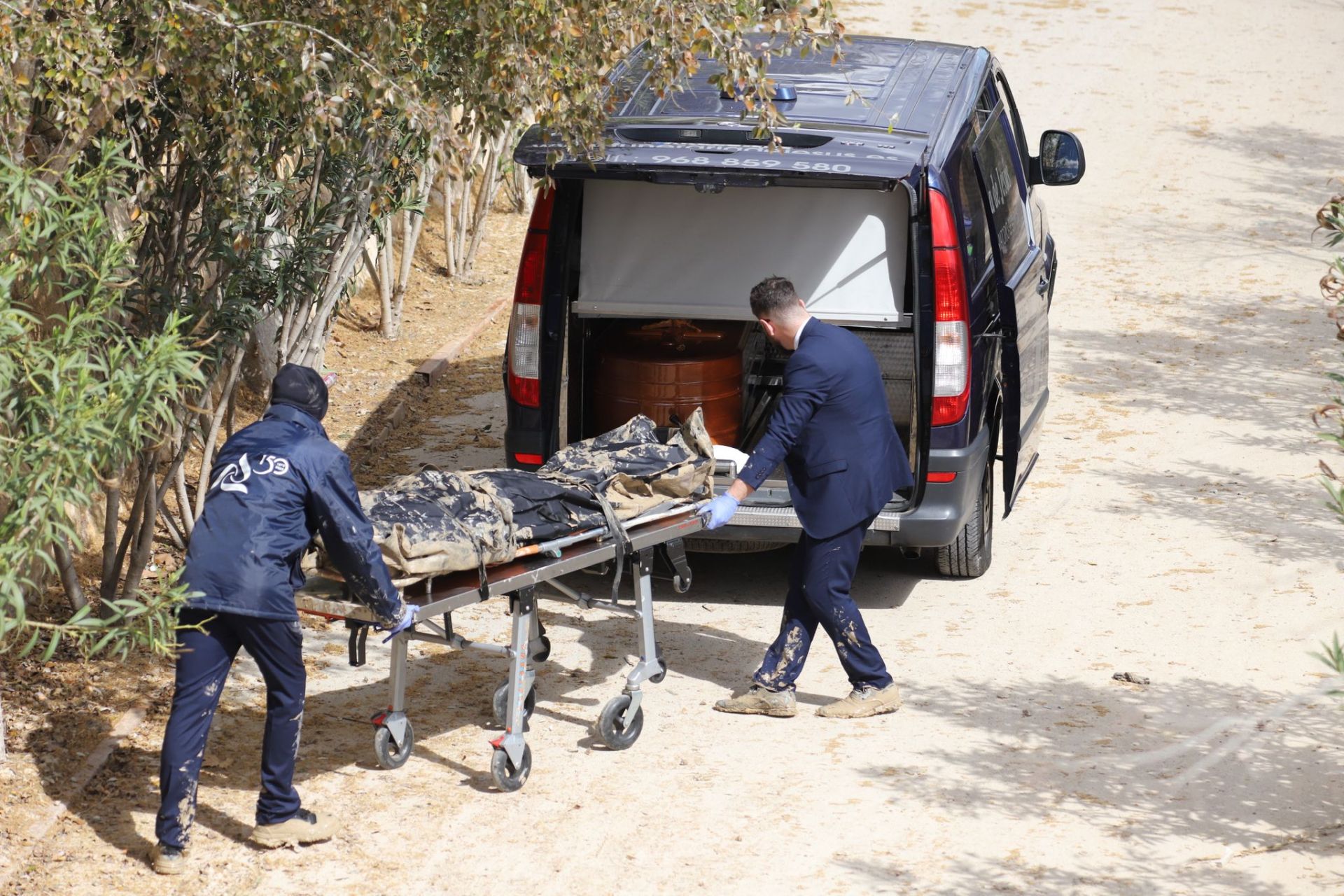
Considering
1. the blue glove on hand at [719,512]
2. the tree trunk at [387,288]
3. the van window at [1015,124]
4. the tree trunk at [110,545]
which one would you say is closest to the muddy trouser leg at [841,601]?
the blue glove on hand at [719,512]

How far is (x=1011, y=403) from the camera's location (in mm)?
7027

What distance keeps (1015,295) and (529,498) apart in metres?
2.88

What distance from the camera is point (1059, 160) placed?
8.95 meters

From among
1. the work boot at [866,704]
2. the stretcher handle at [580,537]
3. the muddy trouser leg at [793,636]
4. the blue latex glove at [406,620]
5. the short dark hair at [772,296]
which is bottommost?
the work boot at [866,704]

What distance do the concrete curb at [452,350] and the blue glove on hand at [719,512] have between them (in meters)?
5.40

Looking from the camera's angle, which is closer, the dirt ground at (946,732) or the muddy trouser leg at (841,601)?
the dirt ground at (946,732)

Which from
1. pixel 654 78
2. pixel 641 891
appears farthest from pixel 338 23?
pixel 641 891

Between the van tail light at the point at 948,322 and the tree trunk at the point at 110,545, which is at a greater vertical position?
the van tail light at the point at 948,322

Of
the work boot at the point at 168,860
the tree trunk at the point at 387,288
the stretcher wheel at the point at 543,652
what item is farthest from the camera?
the tree trunk at the point at 387,288

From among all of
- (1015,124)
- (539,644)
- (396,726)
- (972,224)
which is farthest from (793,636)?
(1015,124)

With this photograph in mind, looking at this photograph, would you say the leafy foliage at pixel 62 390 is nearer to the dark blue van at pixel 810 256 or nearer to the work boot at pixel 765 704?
the dark blue van at pixel 810 256

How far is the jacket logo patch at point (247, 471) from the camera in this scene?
4.76m

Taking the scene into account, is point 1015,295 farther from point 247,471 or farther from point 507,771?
point 247,471

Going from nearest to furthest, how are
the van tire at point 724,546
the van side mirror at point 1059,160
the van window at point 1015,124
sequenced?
the van tire at point 724,546 → the van window at point 1015,124 → the van side mirror at point 1059,160
